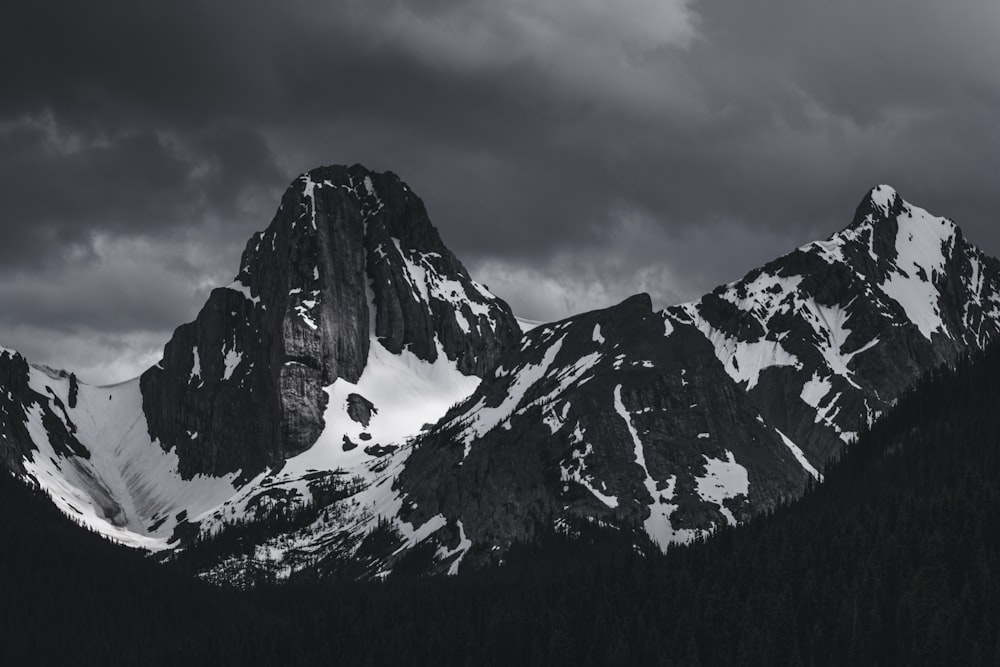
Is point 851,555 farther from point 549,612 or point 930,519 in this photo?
point 549,612

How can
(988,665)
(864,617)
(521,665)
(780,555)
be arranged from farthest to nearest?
(780,555) → (521,665) → (864,617) → (988,665)

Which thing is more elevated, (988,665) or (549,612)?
(549,612)

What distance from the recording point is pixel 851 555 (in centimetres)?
19325

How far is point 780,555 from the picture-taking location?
196125 mm

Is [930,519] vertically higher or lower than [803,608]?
higher

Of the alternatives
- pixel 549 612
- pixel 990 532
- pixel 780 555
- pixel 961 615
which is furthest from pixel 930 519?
pixel 549 612

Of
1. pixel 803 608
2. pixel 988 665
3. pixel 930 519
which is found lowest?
pixel 988 665

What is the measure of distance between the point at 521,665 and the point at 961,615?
5166 cm

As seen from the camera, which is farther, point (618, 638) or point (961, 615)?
point (618, 638)

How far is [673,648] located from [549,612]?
22777 mm

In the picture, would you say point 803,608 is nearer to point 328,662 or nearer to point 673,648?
point 673,648

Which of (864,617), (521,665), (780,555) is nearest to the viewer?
(864,617)

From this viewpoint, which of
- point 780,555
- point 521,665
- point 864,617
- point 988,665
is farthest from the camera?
point 780,555

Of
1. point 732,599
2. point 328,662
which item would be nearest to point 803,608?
point 732,599
